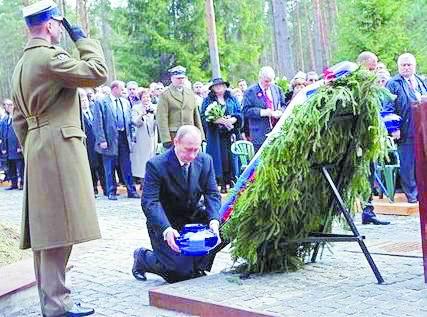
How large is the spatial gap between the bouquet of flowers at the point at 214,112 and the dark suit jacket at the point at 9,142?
5570 millimetres

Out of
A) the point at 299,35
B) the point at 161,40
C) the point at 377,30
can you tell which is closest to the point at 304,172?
the point at 377,30

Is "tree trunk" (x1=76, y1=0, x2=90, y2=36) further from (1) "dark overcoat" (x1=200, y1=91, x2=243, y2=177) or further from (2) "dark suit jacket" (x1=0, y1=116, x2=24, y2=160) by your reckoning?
(1) "dark overcoat" (x1=200, y1=91, x2=243, y2=177)

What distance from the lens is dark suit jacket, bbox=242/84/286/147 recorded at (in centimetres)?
1001

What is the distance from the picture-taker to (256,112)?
32.7 ft

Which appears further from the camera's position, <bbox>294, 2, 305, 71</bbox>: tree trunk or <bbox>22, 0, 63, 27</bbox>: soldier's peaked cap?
<bbox>294, 2, 305, 71</bbox>: tree trunk

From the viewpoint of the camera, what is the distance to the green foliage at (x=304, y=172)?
5.36 metres

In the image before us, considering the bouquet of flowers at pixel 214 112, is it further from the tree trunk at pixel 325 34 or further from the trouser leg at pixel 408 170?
the tree trunk at pixel 325 34

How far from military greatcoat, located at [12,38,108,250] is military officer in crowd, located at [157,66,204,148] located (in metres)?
5.79

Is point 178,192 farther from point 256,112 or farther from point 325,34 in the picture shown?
point 325,34

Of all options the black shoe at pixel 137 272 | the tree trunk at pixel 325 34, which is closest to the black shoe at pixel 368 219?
the black shoe at pixel 137 272

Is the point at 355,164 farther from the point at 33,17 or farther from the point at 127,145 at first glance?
the point at 127,145

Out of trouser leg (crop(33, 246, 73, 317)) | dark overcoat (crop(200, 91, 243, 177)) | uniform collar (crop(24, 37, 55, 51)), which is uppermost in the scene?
uniform collar (crop(24, 37, 55, 51))

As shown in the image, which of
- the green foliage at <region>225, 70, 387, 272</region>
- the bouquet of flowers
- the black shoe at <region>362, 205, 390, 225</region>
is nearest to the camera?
the green foliage at <region>225, 70, 387, 272</region>

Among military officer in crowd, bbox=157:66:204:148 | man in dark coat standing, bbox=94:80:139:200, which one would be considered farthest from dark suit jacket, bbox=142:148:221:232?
man in dark coat standing, bbox=94:80:139:200
